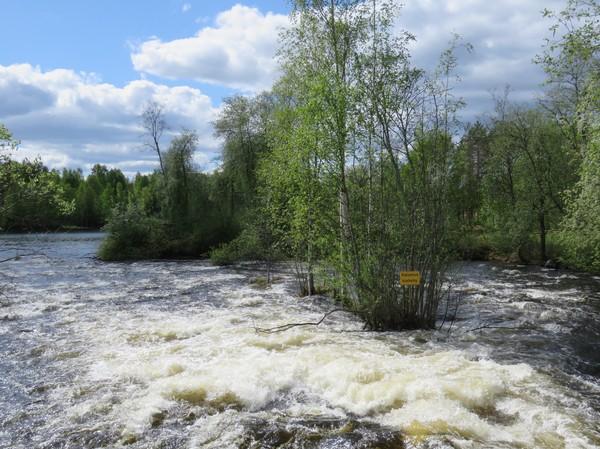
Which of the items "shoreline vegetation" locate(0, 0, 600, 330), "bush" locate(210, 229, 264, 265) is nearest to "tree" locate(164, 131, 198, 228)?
"bush" locate(210, 229, 264, 265)

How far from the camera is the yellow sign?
38.1 ft

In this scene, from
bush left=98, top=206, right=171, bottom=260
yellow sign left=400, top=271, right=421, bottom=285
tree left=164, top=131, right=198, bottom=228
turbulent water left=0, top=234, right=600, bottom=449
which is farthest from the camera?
tree left=164, top=131, right=198, bottom=228

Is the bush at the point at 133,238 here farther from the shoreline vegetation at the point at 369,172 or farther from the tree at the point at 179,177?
the shoreline vegetation at the point at 369,172

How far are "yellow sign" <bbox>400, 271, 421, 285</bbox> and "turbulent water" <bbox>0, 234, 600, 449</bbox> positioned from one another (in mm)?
1269

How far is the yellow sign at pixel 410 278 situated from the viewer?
38.1ft

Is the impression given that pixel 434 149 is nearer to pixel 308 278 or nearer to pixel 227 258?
pixel 308 278

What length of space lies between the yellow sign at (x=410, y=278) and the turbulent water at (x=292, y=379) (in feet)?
4.16

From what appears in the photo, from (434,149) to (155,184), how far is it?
112 ft

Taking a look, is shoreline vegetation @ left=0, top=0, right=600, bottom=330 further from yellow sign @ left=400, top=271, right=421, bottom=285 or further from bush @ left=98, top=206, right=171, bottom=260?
bush @ left=98, top=206, right=171, bottom=260

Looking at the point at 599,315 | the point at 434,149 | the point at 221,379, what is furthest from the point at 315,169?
the point at 599,315

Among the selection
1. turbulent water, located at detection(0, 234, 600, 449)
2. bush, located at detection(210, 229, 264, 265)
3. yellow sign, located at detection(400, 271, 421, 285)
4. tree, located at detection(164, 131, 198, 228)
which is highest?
tree, located at detection(164, 131, 198, 228)

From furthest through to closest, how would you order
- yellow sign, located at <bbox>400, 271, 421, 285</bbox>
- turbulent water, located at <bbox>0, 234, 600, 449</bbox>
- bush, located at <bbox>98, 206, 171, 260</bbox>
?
bush, located at <bbox>98, 206, 171, 260</bbox>
yellow sign, located at <bbox>400, 271, 421, 285</bbox>
turbulent water, located at <bbox>0, 234, 600, 449</bbox>

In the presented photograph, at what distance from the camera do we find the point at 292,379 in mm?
8930

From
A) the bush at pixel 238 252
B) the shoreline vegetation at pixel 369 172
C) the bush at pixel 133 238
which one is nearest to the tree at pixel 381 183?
the shoreline vegetation at pixel 369 172
